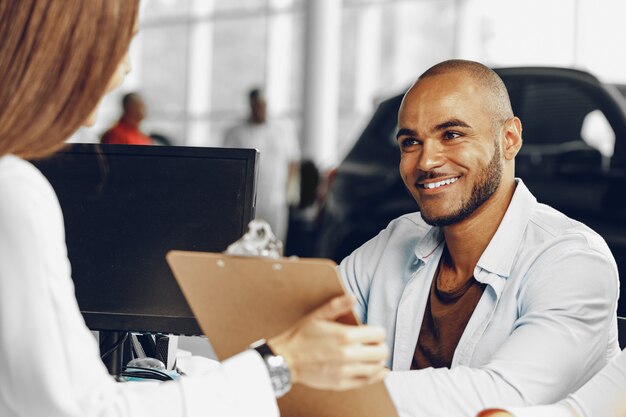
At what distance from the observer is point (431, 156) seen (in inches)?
73.3

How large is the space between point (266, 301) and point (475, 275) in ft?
2.30

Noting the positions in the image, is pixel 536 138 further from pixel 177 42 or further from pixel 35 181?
pixel 177 42

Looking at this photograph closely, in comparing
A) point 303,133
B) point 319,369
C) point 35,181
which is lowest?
point 303,133

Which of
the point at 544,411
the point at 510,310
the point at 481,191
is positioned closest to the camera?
the point at 544,411

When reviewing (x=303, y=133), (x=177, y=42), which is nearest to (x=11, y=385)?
(x=303, y=133)

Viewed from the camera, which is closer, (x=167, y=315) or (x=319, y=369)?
(x=319, y=369)

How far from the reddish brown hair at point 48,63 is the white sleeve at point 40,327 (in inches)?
2.0

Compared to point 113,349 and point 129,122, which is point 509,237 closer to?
point 113,349

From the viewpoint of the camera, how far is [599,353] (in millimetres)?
1618

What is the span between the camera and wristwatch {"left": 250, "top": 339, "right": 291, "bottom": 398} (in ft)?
3.65

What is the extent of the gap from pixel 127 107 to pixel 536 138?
328 cm

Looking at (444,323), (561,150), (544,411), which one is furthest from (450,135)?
(561,150)

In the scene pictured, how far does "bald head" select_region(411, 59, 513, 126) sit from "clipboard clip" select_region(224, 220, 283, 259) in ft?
2.87

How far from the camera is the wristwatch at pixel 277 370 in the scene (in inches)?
43.8
